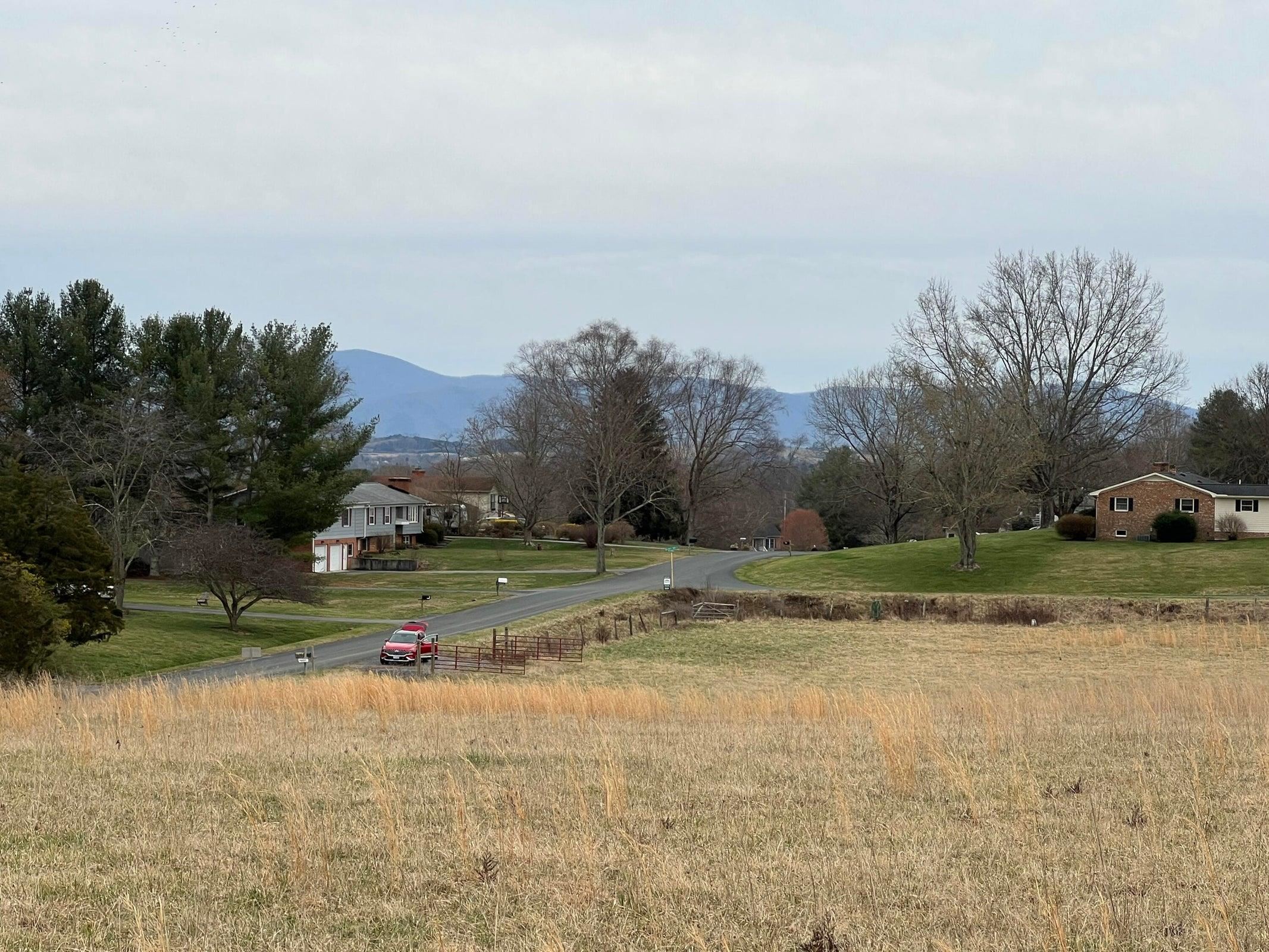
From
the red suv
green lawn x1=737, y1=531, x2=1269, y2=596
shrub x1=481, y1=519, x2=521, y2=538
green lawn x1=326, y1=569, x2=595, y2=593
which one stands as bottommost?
the red suv

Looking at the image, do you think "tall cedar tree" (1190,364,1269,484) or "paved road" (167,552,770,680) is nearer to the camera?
"paved road" (167,552,770,680)

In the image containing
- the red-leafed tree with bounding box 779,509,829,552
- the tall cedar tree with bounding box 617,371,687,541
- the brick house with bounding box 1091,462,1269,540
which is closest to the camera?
the brick house with bounding box 1091,462,1269,540

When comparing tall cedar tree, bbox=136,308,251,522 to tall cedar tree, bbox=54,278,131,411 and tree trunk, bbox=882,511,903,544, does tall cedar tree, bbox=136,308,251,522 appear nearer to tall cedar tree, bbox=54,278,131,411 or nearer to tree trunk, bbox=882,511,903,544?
tall cedar tree, bbox=54,278,131,411

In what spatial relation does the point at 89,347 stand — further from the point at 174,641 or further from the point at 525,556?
the point at 525,556

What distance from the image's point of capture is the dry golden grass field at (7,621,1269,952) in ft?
23.8

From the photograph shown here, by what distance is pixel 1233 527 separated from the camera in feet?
214

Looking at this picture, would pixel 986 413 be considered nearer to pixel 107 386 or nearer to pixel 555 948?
pixel 107 386

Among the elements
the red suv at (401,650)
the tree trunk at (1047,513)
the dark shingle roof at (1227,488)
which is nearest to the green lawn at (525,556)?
the tree trunk at (1047,513)

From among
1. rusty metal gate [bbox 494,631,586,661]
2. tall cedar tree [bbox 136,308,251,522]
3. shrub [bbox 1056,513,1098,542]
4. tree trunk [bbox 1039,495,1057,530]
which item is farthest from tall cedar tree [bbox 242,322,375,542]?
tree trunk [bbox 1039,495,1057,530]

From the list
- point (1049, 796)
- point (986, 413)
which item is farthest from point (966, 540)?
point (1049, 796)

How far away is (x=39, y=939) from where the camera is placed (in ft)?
22.6

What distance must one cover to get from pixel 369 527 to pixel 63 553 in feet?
163

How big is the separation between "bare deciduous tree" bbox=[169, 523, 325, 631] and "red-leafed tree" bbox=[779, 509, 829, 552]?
195 feet

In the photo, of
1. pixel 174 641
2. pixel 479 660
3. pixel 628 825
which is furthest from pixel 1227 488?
pixel 628 825
